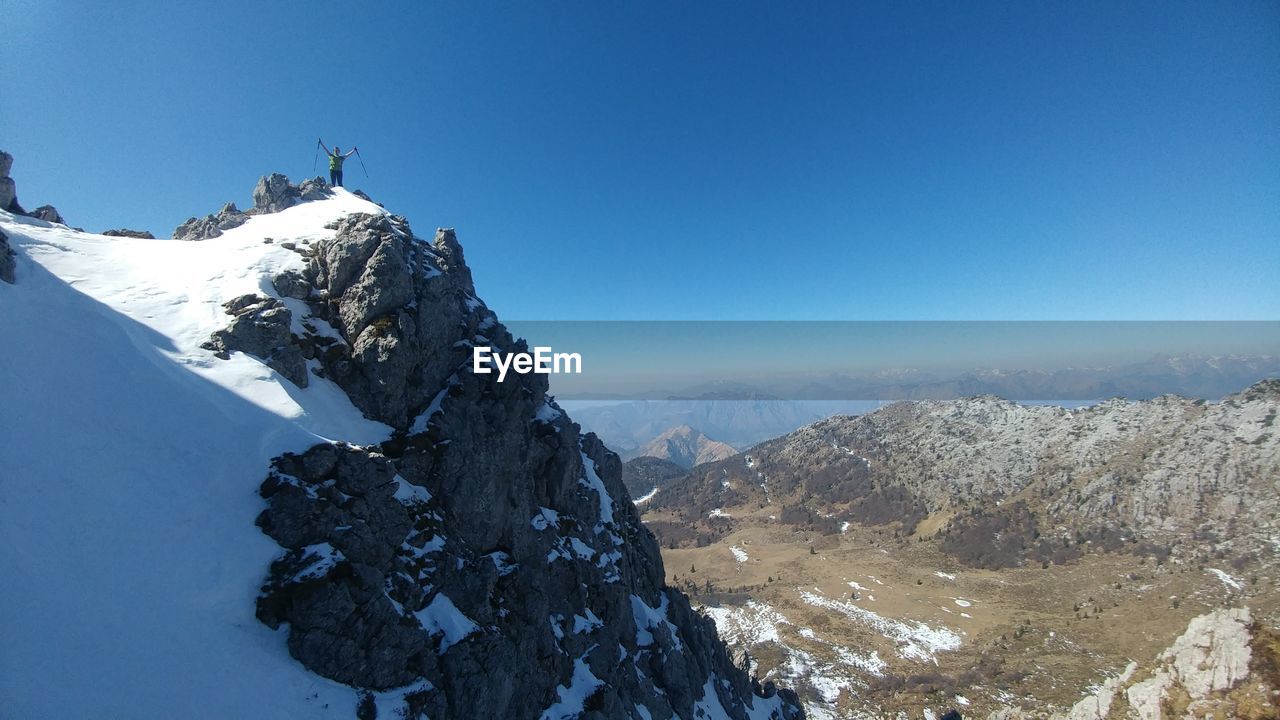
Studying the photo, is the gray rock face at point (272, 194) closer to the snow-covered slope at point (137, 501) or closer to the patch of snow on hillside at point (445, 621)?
the snow-covered slope at point (137, 501)

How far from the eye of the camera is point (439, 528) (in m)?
28.0

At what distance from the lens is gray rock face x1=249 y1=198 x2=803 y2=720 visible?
68.6 feet

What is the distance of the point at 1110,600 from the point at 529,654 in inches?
4614

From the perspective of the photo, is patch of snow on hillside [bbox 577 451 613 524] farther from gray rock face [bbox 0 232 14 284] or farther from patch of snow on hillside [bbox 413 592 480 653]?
gray rock face [bbox 0 232 14 284]

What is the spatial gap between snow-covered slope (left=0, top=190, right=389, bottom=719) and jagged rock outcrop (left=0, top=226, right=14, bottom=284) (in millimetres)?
722

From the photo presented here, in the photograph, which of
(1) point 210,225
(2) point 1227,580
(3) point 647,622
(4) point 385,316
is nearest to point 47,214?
(1) point 210,225

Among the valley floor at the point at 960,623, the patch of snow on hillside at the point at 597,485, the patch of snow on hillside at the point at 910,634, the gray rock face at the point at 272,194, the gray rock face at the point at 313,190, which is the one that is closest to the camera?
the patch of snow on hillside at the point at 597,485

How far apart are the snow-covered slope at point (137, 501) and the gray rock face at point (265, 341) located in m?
0.72

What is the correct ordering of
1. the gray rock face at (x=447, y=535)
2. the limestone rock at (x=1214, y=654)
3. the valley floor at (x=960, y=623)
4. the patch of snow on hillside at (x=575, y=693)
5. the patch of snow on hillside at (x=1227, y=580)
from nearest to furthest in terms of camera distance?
the gray rock face at (x=447, y=535) → the patch of snow on hillside at (x=575, y=693) → the limestone rock at (x=1214, y=654) → the valley floor at (x=960, y=623) → the patch of snow on hillside at (x=1227, y=580)

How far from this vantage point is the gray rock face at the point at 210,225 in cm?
4319

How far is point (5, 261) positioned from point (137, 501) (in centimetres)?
2046

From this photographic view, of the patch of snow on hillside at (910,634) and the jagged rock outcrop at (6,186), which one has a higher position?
the jagged rock outcrop at (6,186)

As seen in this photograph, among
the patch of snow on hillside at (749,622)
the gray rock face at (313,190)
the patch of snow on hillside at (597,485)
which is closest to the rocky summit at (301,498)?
the patch of snow on hillside at (597,485)

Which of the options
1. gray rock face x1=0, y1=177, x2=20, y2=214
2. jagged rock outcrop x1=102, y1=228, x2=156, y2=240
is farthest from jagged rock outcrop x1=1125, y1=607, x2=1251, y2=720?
gray rock face x1=0, y1=177, x2=20, y2=214
